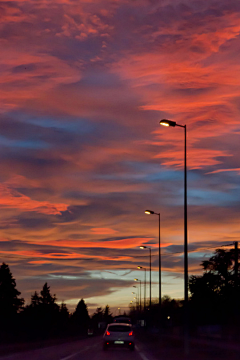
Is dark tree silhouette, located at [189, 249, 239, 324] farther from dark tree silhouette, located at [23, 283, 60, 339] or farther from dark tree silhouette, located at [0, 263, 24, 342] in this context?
dark tree silhouette, located at [0, 263, 24, 342]

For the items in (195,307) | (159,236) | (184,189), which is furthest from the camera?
(195,307)

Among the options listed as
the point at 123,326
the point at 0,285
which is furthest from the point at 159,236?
the point at 0,285

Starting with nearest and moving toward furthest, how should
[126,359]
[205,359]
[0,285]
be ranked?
[205,359] → [126,359] → [0,285]

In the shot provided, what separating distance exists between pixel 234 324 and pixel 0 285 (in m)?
70.5

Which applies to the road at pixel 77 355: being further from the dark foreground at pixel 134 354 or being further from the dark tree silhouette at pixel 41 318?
the dark tree silhouette at pixel 41 318

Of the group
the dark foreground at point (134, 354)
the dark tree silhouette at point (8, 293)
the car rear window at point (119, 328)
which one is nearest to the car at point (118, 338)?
the car rear window at point (119, 328)

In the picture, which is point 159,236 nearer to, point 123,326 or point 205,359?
point 123,326

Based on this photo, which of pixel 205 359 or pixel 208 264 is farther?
pixel 208 264

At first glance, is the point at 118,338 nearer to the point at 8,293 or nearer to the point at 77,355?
the point at 77,355

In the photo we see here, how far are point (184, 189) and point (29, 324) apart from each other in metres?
47.7

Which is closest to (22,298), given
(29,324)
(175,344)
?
(29,324)

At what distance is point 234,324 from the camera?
222 feet

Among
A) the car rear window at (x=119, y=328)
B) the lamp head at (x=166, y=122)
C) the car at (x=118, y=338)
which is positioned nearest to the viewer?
the lamp head at (x=166, y=122)

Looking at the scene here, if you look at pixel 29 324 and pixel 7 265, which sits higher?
pixel 7 265
